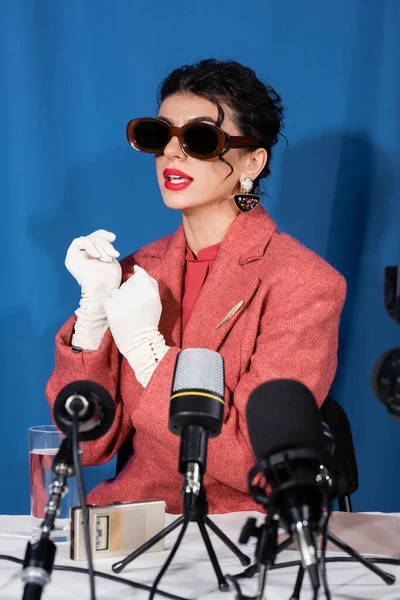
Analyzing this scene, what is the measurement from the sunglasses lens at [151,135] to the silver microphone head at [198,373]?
88 cm

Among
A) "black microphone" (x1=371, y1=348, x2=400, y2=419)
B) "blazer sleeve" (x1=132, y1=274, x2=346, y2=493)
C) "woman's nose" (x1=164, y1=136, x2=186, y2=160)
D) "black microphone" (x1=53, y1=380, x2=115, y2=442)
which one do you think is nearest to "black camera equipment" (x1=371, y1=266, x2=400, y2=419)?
"black microphone" (x1=371, y1=348, x2=400, y2=419)

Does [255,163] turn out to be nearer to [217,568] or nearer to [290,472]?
[217,568]

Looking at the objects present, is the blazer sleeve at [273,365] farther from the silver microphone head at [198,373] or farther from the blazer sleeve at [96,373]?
the silver microphone head at [198,373]

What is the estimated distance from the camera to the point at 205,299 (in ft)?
5.28

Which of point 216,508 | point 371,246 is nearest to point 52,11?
point 371,246

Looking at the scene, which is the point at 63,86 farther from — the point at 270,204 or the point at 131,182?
the point at 270,204

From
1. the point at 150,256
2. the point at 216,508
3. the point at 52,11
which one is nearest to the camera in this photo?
the point at 216,508

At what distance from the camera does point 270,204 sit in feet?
6.81

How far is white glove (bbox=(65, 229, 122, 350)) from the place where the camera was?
1559 mm

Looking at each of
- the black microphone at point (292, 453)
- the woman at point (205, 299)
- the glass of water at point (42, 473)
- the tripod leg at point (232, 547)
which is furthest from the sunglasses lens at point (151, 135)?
the black microphone at point (292, 453)

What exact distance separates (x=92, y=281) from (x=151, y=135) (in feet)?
1.04

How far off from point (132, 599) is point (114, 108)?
144 centimetres

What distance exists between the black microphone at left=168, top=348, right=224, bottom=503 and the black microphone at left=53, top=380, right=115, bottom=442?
0.21ft

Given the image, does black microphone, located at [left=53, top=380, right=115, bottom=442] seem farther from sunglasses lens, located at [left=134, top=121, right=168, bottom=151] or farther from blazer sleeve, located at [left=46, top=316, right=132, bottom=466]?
sunglasses lens, located at [left=134, top=121, right=168, bottom=151]
